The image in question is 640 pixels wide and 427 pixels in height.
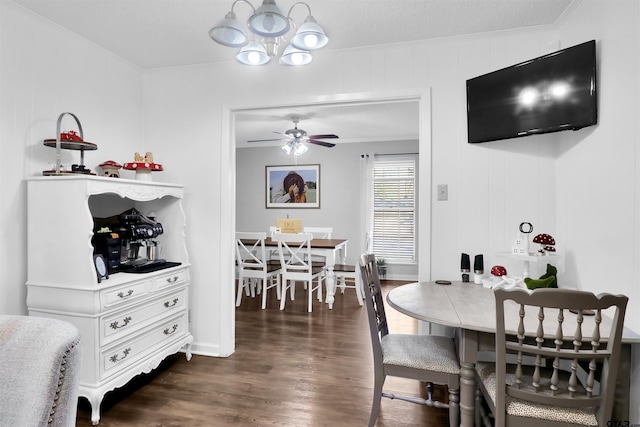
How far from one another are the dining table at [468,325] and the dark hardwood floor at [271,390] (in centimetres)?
59

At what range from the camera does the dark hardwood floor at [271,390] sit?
2.13 metres

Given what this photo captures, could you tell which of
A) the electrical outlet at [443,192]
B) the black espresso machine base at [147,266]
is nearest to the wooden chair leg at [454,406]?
the electrical outlet at [443,192]

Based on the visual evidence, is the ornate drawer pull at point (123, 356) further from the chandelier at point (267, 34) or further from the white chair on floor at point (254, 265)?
the white chair on floor at point (254, 265)

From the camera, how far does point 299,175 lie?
659 centimetres

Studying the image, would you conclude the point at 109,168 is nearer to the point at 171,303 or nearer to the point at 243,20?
the point at 171,303

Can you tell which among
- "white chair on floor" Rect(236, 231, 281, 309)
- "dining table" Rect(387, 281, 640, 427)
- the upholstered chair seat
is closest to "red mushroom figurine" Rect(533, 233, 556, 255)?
"dining table" Rect(387, 281, 640, 427)

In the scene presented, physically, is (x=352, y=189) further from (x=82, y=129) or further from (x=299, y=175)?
(x=82, y=129)

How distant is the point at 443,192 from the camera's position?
2600 mm

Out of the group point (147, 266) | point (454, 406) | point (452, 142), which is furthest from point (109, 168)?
point (454, 406)

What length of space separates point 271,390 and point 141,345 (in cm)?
92

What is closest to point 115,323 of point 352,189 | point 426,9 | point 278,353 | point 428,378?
point 278,353

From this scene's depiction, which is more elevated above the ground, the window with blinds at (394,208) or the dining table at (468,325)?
the window with blinds at (394,208)

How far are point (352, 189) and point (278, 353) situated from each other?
12.2 ft

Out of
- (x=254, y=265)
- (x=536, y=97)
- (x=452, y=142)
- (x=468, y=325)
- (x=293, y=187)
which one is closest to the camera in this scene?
(x=468, y=325)
